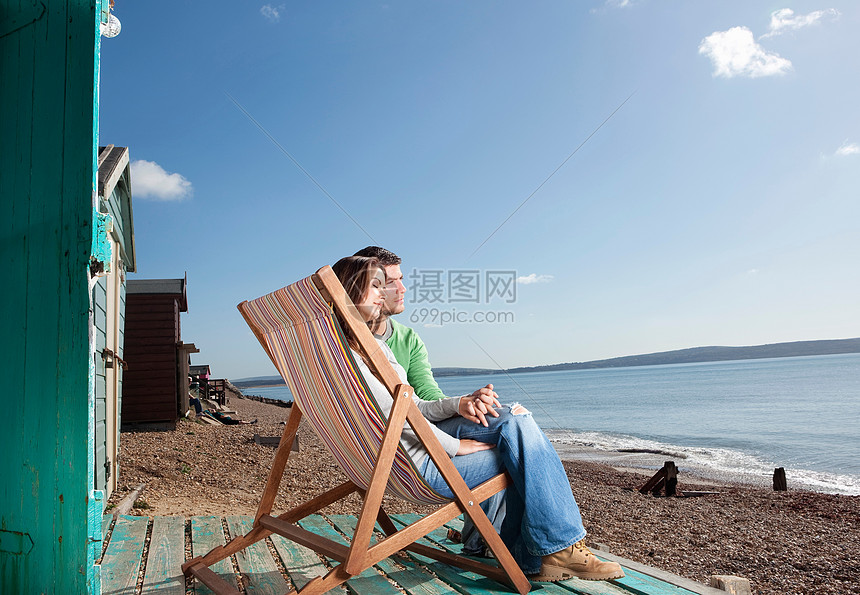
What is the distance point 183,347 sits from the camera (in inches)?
458

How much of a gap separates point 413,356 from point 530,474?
91cm

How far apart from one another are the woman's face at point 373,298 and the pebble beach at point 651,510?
2279mm

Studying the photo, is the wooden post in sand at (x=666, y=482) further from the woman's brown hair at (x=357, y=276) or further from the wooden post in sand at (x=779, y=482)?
the woman's brown hair at (x=357, y=276)

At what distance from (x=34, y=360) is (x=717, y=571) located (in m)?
5.00

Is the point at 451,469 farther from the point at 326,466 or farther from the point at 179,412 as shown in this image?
A: the point at 179,412

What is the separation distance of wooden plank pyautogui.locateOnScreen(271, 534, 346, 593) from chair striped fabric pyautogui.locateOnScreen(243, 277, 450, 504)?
53cm

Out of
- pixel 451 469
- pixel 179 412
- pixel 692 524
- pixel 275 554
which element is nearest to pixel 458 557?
pixel 451 469

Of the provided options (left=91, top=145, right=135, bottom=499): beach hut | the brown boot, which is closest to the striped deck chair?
the brown boot

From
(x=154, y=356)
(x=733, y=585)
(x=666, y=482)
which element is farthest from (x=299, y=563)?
(x=154, y=356)

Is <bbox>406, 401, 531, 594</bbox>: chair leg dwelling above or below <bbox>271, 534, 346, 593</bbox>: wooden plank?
above

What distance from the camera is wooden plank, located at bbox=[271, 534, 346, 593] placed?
2.27m

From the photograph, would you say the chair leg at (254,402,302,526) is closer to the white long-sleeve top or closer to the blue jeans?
the white long-sleeve top

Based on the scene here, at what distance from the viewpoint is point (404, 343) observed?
8.77 ft

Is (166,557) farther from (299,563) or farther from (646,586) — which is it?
(646,586)
